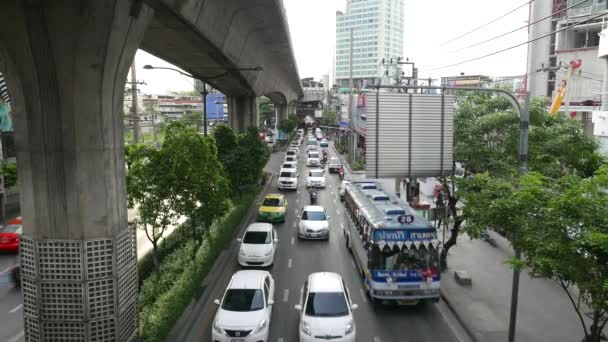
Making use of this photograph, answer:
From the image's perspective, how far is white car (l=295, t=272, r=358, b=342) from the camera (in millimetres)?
10312

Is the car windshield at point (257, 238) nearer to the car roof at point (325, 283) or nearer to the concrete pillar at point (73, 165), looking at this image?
the car roof at point (325, 283)

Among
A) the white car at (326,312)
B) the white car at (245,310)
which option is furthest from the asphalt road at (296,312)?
the white car at (326,312)

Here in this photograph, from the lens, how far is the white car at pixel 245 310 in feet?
34.1

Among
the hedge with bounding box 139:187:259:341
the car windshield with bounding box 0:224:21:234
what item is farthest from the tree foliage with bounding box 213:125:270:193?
the car windshield with bounding box 0:224:21:234

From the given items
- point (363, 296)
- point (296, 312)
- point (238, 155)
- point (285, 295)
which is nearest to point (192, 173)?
point (285, 295)

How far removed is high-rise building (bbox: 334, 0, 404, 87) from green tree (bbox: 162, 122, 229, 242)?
144908 mm

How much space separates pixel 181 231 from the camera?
19219 millimetres

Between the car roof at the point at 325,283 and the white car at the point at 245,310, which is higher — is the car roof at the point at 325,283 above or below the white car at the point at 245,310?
above

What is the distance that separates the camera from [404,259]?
1281cm

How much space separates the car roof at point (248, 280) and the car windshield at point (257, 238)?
413 centimetres

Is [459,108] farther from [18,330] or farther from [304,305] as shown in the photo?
[18,330]

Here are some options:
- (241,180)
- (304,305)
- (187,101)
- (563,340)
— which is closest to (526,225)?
(563,340)

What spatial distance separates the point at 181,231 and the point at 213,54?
7518 mm

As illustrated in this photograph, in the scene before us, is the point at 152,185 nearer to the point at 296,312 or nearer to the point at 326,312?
the point at 296,312
